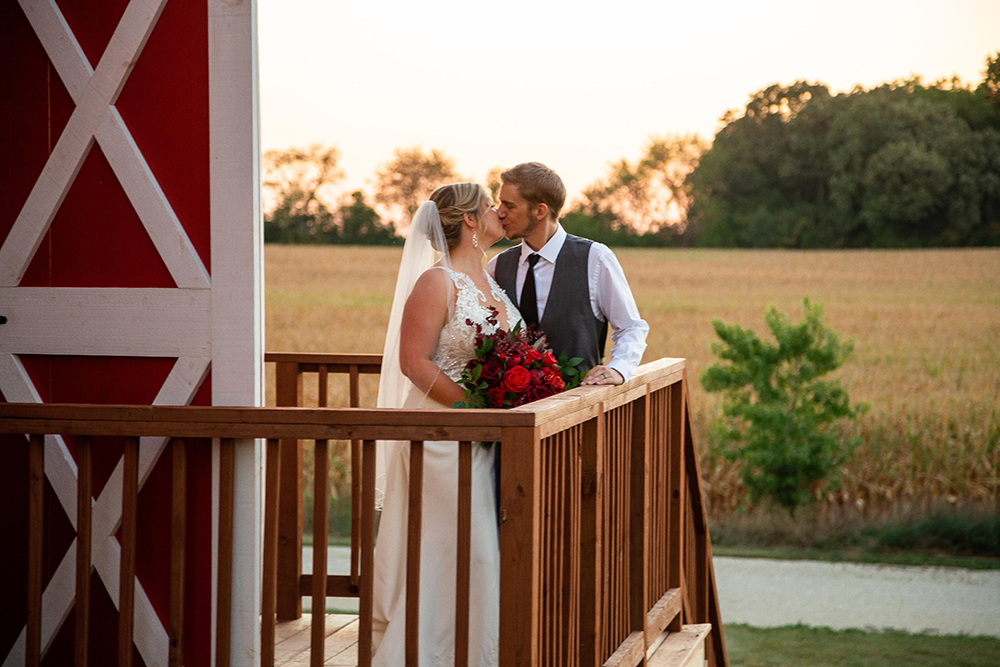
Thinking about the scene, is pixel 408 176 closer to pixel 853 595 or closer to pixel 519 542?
pixel 853 595

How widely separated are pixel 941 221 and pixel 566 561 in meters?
13.8

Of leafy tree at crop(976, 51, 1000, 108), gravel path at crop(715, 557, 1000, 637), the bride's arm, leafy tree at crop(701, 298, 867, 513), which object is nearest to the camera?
the bride's arm

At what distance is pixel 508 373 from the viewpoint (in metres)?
3.37

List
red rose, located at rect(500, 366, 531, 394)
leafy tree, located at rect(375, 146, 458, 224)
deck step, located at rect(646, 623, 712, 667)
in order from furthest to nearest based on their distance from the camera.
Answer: leafy tree, located at rect(375, 146, 458, 224) < deck step, located at rect(646, 623, 712, 667) < red rose, located at rect(500, 366, 531, 394)

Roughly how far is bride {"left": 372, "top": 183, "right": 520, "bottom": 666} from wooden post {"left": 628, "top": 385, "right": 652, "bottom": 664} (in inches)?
24.3

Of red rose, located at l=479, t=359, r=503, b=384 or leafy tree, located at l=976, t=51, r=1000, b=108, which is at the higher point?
leafy tree, located at l=976, t=51, r=1000, b=108

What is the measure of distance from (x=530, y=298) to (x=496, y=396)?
0.88 m

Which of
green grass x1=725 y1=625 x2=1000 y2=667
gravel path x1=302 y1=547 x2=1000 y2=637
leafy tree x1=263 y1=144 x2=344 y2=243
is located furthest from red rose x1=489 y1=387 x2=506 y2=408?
leafy tree x1=263 y1=144 x2=344 y2=243

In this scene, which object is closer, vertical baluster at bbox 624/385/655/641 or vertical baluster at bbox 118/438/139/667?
vertical baluster at bbox 118/438/139/667

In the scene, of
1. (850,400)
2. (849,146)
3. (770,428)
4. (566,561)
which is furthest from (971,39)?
(566,561)

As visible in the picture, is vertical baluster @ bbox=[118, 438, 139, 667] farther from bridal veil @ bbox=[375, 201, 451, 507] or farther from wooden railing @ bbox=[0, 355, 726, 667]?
bridal veil @ bbox=[375, 201, 451, 507]

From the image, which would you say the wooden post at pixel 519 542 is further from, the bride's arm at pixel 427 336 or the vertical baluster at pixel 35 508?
the vertical baluster at pixel 35 508

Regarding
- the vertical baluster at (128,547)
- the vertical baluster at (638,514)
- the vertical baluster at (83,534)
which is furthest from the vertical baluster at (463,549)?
the vertical baluster at (638,514)

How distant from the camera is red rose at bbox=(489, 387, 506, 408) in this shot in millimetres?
3400
